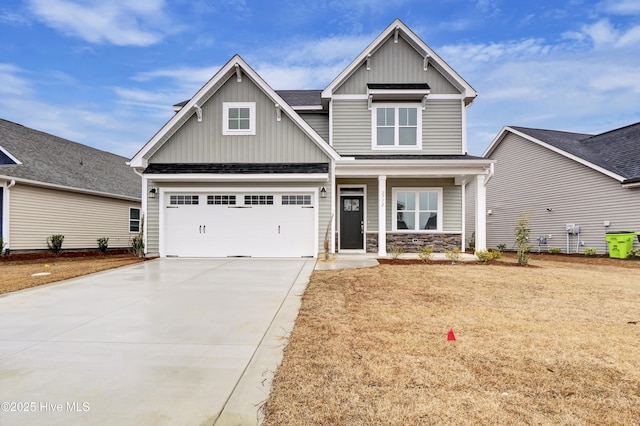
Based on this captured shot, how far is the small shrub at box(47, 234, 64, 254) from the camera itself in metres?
16.3

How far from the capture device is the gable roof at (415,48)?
15.1 metres

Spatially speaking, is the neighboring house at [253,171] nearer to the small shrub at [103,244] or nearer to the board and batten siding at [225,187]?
the board and batten siding at [225,187]

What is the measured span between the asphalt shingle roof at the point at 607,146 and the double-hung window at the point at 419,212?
7.45 meters

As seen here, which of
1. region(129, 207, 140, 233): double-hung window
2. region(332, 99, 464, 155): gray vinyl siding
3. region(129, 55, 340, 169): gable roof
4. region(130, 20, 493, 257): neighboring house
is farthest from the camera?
region(129, 207, 140, 233): double-hung window

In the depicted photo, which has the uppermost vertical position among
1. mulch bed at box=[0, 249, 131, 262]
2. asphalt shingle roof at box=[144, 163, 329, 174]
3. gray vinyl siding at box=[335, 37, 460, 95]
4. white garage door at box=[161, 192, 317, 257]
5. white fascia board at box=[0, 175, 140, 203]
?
gray vinyl siding at box=[335, 37, 460, 95]

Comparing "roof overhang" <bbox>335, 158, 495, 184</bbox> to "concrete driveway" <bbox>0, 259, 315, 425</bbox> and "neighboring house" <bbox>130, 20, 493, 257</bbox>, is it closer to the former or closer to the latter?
"neighboring house" <bbox>130, 20, 493, 257</bbox>

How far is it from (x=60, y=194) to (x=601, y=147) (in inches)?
1019

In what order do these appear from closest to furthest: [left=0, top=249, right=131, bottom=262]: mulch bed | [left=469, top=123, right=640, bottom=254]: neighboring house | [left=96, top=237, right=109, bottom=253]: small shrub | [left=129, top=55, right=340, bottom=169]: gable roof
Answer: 1. [left=129, top=55, right=340, bottom=169]: gable roof
2. [left=0, top=249, right=131, bottom=262]: mulch bed
3. [left=469, top=123, right=640, bottom=254]: neighboring house
4. [left=96, top=237, right=109, bottom=253]: small shrub

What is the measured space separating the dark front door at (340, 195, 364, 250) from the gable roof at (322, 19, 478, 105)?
4.40 metres

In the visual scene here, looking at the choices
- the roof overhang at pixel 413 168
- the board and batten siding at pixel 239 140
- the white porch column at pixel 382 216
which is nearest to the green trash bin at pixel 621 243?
the roof overhang at pixel 413 168

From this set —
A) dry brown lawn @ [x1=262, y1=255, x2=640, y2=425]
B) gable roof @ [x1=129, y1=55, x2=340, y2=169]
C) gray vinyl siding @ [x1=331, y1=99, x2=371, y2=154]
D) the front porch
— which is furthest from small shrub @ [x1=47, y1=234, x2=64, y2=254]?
dry brown lawn @ [x1=262, y1=255, x2=640, y2=425]

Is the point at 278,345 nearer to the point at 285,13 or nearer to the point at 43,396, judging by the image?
the point at 43,396

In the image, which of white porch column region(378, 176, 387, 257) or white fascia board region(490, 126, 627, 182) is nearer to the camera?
white porch column region(378, 176, 387, 257)

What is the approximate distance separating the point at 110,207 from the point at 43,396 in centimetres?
1930
